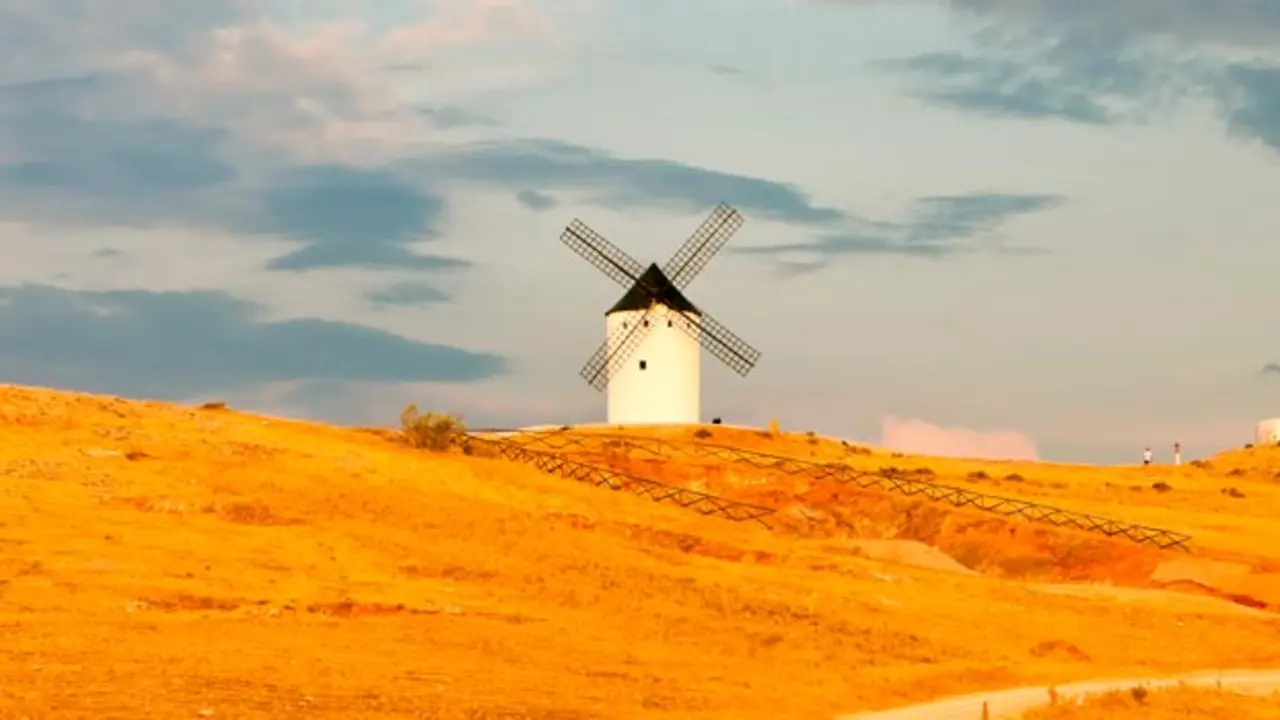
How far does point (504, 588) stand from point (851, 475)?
25.5m

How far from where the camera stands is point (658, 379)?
75.4m

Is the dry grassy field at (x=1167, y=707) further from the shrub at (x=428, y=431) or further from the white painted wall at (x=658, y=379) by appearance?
the white painted wall at (x=658, y=379)

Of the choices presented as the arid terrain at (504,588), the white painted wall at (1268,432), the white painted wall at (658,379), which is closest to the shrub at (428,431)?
the arid terrain at (504,588)

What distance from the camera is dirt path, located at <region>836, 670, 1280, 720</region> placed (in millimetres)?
24359

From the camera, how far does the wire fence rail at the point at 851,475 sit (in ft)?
164

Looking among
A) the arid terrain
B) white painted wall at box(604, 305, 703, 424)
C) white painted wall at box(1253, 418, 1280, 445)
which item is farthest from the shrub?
white painted wall at box(1253, 418, 1280, 445)

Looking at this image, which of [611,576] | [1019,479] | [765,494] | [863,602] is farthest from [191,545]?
[1019,479]

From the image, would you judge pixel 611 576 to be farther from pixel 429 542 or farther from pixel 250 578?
pixel 250 578

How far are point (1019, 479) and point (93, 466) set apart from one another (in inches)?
1517

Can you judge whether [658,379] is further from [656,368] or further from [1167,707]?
[1167,707]

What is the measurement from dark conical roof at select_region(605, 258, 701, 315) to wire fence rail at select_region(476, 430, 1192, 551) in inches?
416

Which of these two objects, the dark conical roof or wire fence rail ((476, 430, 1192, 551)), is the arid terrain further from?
the dark conical roof

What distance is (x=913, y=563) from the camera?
145 feet

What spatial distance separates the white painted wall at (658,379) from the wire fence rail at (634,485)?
20.3m
